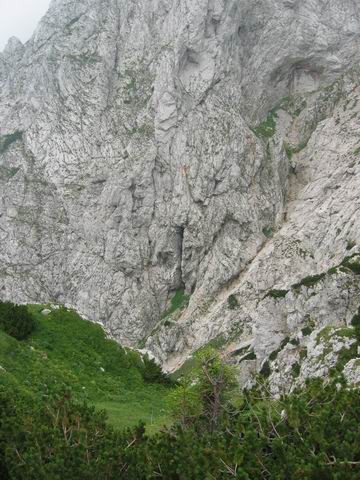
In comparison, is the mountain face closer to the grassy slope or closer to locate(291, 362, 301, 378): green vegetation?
locate(291, 362, 301, 378): green vegetation

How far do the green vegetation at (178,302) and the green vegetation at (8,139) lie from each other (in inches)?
2026

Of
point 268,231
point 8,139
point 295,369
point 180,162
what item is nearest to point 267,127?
point 180,162

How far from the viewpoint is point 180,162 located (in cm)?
10294

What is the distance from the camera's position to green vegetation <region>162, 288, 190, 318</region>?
95.1 meters

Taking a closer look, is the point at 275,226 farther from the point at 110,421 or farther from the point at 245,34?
the point at 110,421

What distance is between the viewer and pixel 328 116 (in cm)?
11031

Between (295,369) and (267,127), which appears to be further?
(267,127)

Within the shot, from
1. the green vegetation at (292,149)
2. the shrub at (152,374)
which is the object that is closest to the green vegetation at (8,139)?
the green vegetation at (292,149)

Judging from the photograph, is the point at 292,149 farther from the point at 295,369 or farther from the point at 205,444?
the point at 205,444

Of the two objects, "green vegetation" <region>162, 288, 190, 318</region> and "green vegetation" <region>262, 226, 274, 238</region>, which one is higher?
"green vegetation" <region>262, 226, 274, 238</region>

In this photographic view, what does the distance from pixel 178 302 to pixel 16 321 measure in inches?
2753

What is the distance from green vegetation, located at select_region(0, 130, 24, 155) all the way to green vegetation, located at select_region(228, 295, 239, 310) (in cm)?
6161

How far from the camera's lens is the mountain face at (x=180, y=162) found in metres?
92.7

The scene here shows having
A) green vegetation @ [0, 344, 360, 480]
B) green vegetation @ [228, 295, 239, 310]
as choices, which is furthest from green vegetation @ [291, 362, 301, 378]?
green vegetation @ [228, 295, 239, 310]
